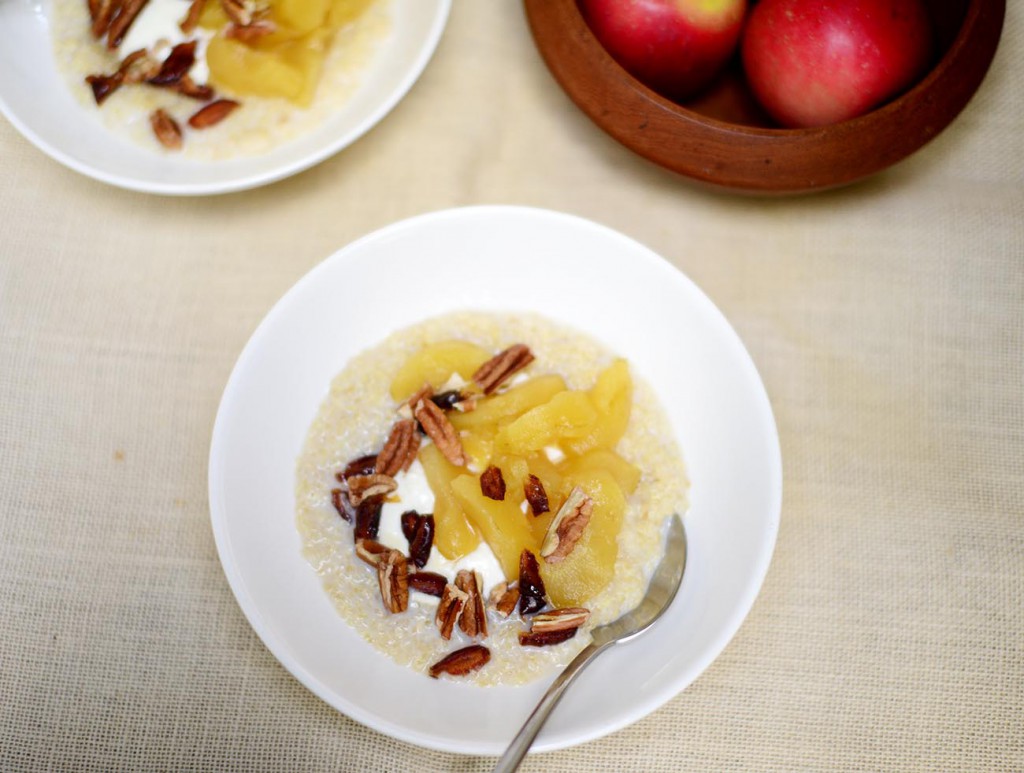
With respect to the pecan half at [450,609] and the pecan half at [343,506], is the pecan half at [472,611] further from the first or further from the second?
the pecan half at [343,506]

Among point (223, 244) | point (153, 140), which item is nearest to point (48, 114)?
point (153, 140)

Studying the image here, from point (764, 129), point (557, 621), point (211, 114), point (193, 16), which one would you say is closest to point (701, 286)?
point (764, 129)

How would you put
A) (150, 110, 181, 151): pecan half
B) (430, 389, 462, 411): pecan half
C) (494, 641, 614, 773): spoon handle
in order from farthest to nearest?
1. (150, 110, 181, 151): pecan half
2. (430, 389, 462, 411): pecan half
3. (494, 641, 614, 773): spoon handle

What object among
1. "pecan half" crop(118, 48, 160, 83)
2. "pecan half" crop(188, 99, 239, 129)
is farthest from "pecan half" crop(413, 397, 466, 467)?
"pecan half" crop(118, 48, 160, 83)

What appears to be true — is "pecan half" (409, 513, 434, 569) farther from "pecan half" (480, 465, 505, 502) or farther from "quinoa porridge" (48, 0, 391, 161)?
"quinoa porridge" (48, 0, 391, 161)

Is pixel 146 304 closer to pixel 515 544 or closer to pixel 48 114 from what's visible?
pixel 48 114

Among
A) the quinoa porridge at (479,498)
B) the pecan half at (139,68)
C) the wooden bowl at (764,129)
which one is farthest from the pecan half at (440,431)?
the pecan half at (139,68)
